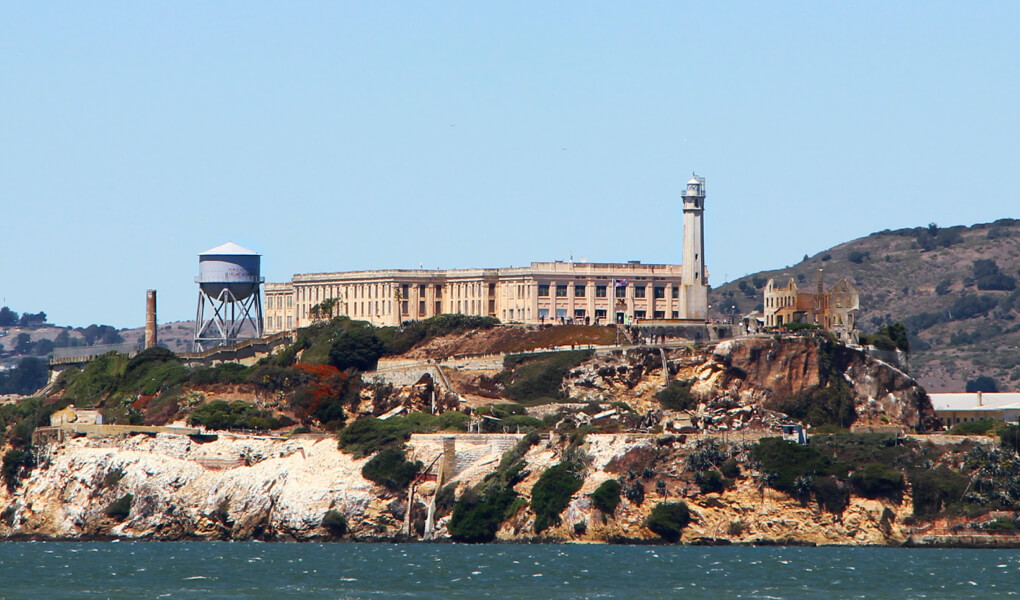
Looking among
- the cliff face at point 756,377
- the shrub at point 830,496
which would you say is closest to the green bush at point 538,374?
the cliff face at point 756,377

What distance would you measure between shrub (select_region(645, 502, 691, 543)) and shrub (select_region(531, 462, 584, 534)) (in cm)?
490

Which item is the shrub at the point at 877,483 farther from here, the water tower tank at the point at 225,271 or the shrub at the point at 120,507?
the water tower tank at the point at 225,271

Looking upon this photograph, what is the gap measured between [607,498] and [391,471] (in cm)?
1378

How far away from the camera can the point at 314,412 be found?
13300 cm

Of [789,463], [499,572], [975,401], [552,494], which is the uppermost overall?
[975,401]

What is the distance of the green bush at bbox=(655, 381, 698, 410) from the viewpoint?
132m

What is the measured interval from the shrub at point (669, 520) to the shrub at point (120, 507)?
1275 inches

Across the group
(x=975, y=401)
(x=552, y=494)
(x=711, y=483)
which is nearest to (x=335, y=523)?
(x=552, y=494)

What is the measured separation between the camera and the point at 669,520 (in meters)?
110

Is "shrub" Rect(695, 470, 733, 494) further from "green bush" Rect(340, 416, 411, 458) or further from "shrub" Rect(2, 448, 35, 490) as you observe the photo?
"shrub" Rect(2, 448, 35, 490)

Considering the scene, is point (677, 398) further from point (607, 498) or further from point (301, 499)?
point (301, 499)

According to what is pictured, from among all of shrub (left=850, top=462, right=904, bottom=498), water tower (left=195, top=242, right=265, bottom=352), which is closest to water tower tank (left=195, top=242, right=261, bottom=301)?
water tower (left=195, top=242, right=265, bottom=352)

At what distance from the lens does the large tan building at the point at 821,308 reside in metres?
146

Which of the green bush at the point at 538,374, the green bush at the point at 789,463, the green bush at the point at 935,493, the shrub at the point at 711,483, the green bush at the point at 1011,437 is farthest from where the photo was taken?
the green bush at the point at 538,374
